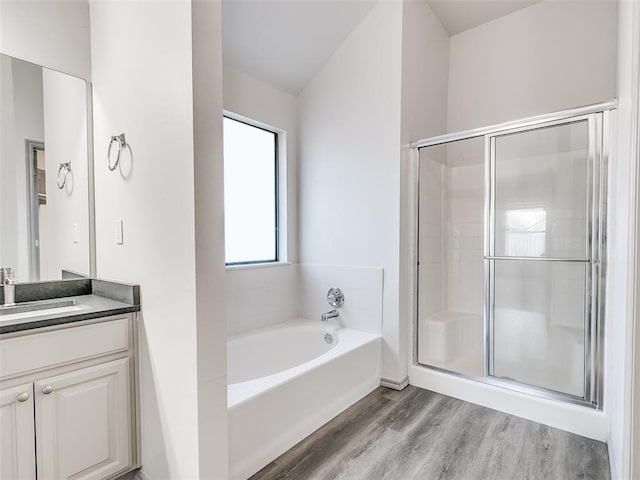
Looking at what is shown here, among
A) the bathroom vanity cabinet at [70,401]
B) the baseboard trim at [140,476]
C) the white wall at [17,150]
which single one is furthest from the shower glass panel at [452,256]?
the white wall at [17,150]

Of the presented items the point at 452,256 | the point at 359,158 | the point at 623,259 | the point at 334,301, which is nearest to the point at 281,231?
the point at 334,301

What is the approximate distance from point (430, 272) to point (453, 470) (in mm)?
1517

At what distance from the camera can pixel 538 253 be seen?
8.52 ft

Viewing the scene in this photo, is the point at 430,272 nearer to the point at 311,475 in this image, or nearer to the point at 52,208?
the point at 311,475

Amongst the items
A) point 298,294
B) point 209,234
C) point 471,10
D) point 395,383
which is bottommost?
point 395,383

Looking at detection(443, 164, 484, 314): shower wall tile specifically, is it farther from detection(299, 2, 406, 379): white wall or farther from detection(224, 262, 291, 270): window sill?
detection(224, 262, 291, 270): window sill

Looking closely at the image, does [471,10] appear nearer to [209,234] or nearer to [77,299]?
[209,234]

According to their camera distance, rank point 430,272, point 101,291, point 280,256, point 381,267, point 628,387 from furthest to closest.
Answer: point 280,256 → point 430,272 → point 381,267 → point 101,291 → point 628,387

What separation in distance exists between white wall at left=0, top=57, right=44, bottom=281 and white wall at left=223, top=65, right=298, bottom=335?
3.74 ft

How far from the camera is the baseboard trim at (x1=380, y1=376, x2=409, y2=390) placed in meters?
2.47

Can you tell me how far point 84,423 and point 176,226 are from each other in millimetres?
918

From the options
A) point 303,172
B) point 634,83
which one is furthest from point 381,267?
point 634,83

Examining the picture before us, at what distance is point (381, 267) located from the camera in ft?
8.35

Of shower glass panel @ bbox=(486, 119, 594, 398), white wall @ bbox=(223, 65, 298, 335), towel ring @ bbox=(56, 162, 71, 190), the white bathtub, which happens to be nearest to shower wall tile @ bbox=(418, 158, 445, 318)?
shower glass panel @ bbox=(486, 119, 594, 398)
